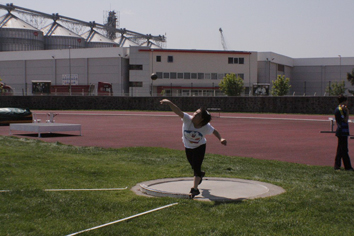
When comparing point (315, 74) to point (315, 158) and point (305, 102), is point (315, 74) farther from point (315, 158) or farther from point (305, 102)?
point (315, 158)

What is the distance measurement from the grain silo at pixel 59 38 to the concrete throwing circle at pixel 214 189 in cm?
8898

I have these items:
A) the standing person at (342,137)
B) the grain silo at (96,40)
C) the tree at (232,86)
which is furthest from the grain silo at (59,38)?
the standing person at (342,137)

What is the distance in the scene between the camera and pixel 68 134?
68.3 feet

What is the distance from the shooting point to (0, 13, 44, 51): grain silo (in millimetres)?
87325

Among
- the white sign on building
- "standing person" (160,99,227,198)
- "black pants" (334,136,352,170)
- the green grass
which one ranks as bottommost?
the green grass

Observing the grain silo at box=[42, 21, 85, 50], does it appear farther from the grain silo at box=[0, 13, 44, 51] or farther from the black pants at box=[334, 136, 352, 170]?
the black pants at box=[334, 136, 352, 170]

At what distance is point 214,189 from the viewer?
7.92 meters

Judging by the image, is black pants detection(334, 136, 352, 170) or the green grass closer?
the green grass

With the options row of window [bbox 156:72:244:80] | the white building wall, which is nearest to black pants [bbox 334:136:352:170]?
the white building wall

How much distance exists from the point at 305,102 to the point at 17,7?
68.7 m

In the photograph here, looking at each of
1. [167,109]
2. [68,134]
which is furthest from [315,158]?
[167,109]

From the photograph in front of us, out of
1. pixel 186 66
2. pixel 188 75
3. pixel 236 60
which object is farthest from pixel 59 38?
pixel 236 60

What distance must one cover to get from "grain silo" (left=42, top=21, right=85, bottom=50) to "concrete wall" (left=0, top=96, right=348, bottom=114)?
43490mm

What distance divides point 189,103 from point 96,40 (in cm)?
5875
